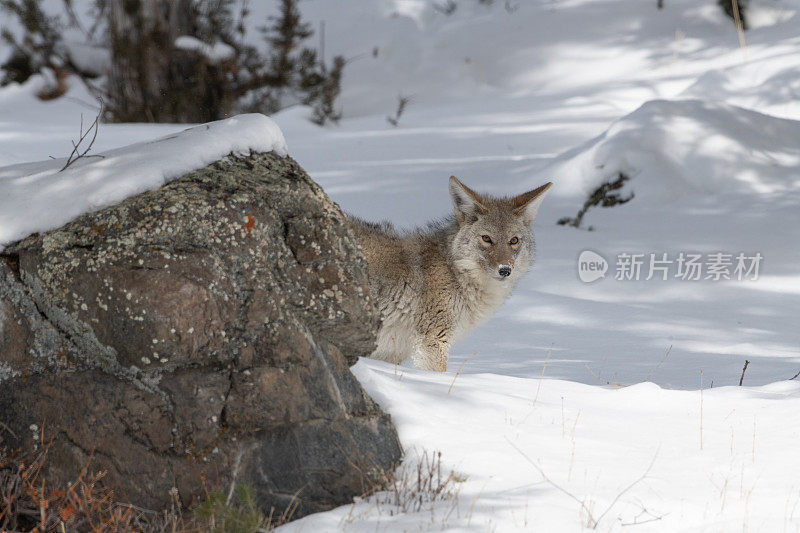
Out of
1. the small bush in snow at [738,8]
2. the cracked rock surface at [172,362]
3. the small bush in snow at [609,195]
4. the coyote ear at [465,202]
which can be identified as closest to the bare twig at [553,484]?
the cracked rock surface at [172,362]

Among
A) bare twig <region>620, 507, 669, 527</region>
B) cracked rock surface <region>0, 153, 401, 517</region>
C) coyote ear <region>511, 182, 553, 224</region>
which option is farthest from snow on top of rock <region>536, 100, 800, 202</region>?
cracked rock surface <region>0, 153, 401, 517</region>

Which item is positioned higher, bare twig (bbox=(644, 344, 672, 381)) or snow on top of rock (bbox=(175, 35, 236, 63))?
snow on top of rock (bbox=(175, 35, 236, 63))

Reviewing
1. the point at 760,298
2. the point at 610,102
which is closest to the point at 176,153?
the point at 760,298

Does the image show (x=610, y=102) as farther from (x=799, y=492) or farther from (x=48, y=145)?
(x=799, y=492)

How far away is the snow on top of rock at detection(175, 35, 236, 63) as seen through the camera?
14320 millimetres

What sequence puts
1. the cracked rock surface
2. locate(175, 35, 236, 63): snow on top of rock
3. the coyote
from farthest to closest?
locate(175, 35, 236, 63): snow on top of rock, the coyote, the cracked rock surface

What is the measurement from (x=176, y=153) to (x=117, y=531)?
62.3 inches

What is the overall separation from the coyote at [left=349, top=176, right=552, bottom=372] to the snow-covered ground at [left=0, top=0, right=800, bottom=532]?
497mm

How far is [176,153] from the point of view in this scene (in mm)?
3426

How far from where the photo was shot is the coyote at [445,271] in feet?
17.5

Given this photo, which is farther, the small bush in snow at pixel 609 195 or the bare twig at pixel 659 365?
the small bush in snow at pixel 609 195

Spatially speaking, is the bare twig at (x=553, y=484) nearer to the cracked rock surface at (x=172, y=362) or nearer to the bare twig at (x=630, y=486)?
the bare twig at (x=630, y=486)

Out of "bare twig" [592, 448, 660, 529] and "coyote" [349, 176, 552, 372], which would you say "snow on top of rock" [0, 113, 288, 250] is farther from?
"bare twig" [592, 448, 660, 529]

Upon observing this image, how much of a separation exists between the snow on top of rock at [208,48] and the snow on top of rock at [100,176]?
11.4 m
